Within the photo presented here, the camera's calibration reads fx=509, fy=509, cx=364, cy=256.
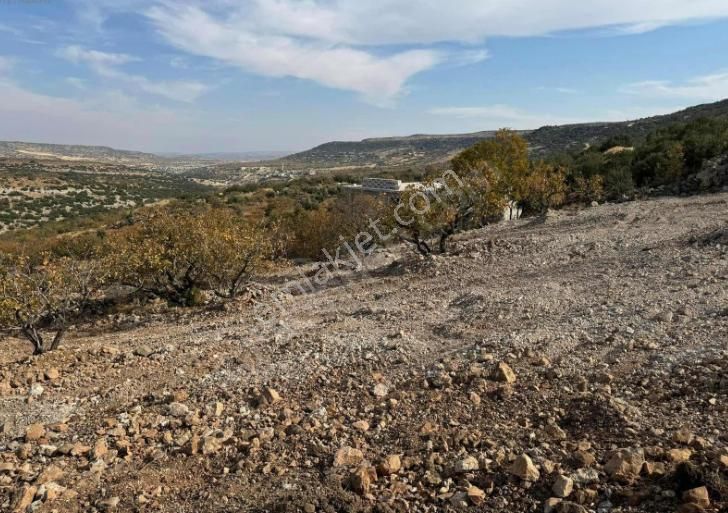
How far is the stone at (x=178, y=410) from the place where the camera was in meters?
5.93

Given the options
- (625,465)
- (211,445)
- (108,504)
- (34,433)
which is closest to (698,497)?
(625,465)

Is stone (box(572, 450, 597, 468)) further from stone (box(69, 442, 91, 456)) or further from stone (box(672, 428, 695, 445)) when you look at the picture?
stone (box(69, 442, 91, 456))

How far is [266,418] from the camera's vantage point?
18.5 ft

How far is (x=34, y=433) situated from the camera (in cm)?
565

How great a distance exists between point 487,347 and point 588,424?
2.28 meters

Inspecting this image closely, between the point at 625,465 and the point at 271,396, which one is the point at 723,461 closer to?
the point at 625,465

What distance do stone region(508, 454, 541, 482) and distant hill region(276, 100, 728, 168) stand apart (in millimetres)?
52143

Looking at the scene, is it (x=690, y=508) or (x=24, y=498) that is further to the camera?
(x=24, y=498)

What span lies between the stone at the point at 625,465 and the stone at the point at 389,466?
1.66 metres

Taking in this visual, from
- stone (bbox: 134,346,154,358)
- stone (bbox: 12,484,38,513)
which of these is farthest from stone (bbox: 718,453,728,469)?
stone (bbox: 134,346,154,358)

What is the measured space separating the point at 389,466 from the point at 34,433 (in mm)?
4086

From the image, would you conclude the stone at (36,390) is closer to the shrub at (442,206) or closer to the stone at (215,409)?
the stone at (215,409)

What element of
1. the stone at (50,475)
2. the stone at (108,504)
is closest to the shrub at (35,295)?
the stone at (50,475)

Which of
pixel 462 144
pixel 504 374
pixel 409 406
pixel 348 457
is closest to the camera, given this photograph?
pixel 348 457
